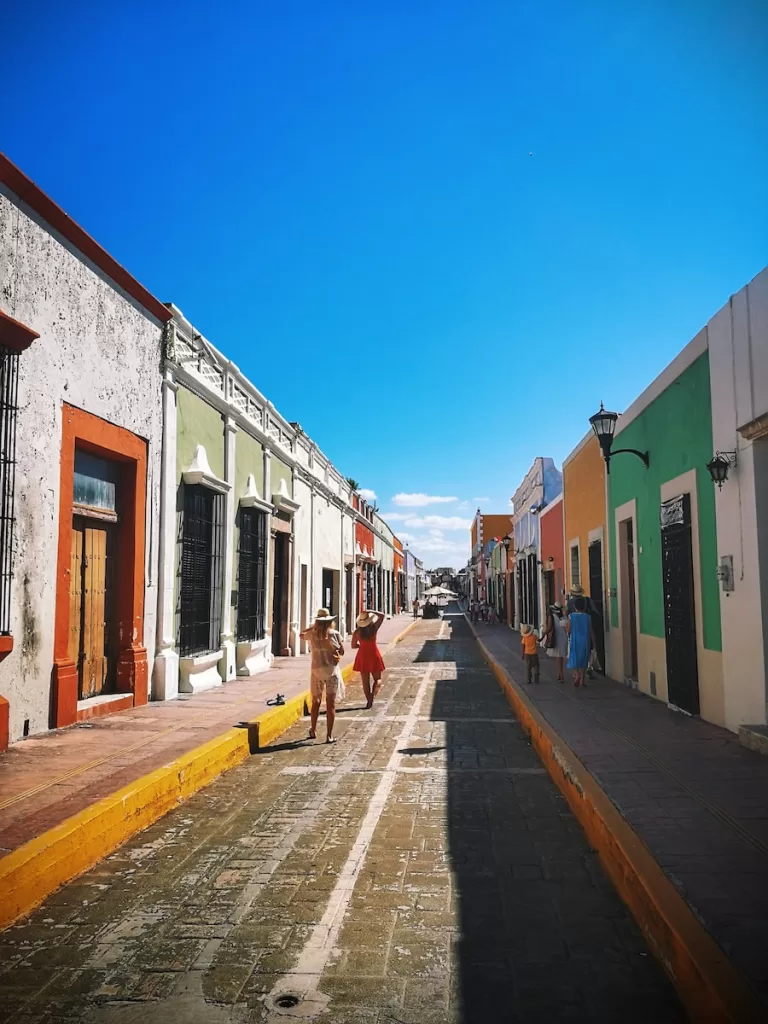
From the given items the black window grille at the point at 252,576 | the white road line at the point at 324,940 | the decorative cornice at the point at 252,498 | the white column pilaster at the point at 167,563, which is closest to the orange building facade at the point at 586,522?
the decorative cornice at the point at 252,498

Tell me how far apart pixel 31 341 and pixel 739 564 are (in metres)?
7.00

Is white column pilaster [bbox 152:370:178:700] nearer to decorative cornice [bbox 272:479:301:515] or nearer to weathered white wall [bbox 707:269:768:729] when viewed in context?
decorative cornice [bbox 272:479:301:515]

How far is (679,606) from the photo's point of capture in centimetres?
903

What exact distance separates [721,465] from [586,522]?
25.0 feet

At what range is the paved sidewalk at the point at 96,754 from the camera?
4.84 metres

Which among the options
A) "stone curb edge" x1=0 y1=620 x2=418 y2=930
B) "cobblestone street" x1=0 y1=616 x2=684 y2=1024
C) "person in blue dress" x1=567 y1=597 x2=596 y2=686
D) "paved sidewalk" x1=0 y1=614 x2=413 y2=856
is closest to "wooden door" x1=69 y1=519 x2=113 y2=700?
"paved sidewalk" x1=0 y1=614 x2=413 y2=856

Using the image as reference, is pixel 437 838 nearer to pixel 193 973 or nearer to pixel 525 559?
pixel 193 973

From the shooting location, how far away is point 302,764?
289 inches

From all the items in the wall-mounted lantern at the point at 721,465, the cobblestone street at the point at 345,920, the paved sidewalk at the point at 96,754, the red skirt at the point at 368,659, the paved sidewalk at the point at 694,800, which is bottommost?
the cobblestone street at the point at 345,920

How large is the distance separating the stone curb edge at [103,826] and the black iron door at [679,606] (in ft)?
16.9

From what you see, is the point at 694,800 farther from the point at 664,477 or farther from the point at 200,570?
the point at 200,570

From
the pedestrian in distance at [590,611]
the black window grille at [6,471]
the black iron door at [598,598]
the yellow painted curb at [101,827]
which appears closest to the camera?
the yellow painted curb at [101,827]

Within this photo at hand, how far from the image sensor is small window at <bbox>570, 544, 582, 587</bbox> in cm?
1596

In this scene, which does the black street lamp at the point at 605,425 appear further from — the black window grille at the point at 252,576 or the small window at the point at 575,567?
the black window grille at the point at 252,576
